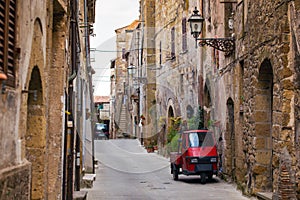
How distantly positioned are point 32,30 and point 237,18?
8.82 meters

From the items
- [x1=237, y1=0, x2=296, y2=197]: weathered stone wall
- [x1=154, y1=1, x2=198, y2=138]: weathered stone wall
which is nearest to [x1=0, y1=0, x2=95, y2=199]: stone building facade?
[x1=237, y1=0, x2=296, y2=197]: weathered stone wall

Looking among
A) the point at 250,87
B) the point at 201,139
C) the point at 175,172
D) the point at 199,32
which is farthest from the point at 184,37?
the point at 250,87

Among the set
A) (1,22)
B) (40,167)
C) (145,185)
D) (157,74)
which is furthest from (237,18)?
(157,74)

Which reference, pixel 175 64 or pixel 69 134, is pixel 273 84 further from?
pixel 175 64

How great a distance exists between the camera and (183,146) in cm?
1588

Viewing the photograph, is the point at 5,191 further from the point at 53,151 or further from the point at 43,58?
the point at 53,151

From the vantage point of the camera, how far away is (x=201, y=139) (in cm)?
1577

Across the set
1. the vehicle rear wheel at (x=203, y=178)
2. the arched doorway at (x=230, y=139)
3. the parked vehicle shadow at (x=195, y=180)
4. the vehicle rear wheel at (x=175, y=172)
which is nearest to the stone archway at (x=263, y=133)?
the arched doorway at (x=230, y=139)

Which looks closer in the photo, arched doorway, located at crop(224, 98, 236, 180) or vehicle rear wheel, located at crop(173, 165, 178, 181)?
arched doorway, located at crop(224, 98, 236, 180)

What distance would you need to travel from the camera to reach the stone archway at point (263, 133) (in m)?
11.3

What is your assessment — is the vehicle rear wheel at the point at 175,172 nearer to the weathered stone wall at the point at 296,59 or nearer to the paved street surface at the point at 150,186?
the paved street surface at the point at 150,186

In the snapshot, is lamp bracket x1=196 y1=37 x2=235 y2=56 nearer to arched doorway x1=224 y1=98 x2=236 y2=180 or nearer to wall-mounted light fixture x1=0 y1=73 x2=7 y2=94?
arched doorway x1=224 y1=98 x2=236 y2=180

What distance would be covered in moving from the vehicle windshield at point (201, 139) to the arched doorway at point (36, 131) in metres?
9.72

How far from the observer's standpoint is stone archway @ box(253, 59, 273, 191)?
11320mm
